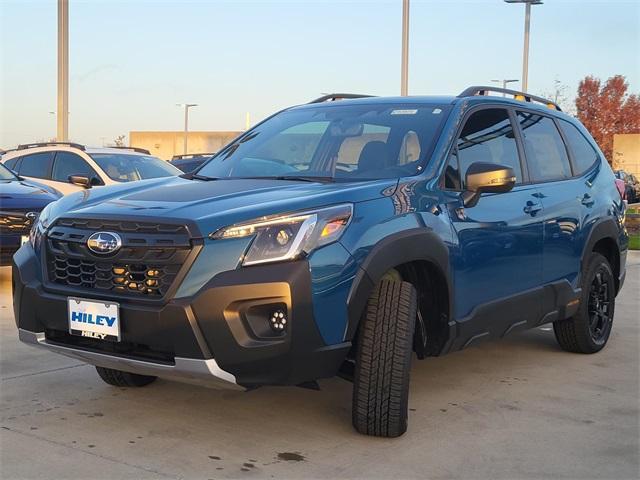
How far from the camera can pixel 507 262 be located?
4.74 meters

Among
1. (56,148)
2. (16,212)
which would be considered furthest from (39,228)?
(56,148)

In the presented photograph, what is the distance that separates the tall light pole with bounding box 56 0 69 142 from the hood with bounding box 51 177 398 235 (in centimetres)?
983

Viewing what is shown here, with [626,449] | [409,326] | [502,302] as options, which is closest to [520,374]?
[502,302]

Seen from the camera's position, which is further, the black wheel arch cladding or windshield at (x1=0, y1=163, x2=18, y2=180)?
windshield at (x1=0, y1=163, x2=18, y2=180)

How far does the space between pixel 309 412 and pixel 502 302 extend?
1254 mm

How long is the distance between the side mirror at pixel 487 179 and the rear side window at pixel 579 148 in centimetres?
160

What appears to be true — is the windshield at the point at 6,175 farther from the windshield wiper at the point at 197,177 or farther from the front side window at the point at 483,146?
A: the front side window at the point at 483,146

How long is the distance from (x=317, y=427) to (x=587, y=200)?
2690 millimetres

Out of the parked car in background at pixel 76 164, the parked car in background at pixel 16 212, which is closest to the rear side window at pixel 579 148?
the parked car in background at pixel 16 212

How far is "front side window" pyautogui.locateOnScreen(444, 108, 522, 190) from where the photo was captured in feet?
15.0

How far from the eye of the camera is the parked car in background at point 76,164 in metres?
11.3

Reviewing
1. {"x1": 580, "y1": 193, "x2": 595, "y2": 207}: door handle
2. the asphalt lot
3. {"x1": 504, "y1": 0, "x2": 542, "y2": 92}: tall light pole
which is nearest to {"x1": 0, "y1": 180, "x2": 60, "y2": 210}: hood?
the asphalt lot

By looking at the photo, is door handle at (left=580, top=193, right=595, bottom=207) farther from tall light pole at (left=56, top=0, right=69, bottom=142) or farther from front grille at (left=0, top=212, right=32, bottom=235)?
tall light pole at (left=56, top=0, right=69, bottom=142)

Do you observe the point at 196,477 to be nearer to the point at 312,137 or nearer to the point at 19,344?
the point at 312,137
